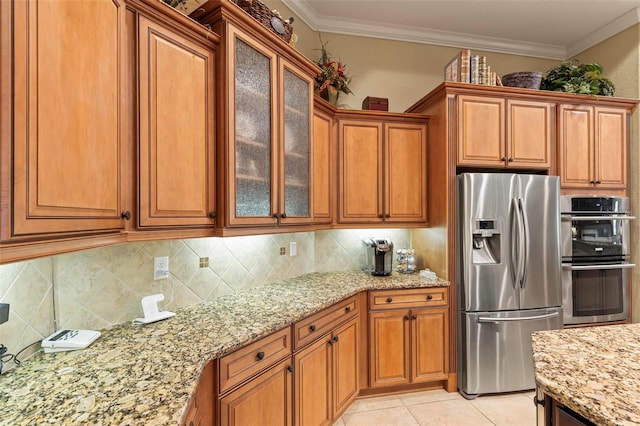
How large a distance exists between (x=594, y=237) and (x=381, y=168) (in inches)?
79.3

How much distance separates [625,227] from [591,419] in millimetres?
2934

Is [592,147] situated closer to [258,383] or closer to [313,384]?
[313,384]

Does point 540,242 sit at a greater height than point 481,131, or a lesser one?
lesser

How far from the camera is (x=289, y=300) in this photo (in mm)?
1979

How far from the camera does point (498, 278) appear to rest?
2547 mm

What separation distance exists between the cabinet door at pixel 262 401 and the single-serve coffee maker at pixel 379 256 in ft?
4.53

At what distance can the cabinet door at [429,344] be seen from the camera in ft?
8.43

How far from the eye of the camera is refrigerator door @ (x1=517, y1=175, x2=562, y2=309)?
2572 millimetres

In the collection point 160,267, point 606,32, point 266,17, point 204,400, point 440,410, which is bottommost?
point 440,410

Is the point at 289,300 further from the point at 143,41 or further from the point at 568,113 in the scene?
the point at 568,113

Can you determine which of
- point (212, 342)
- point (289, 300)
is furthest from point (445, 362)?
point (212, 342)

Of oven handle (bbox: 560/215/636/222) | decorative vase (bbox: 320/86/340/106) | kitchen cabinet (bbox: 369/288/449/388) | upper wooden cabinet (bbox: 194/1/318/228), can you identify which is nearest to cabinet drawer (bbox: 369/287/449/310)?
kitchen cabinet (bbox: 369/288/449/388)

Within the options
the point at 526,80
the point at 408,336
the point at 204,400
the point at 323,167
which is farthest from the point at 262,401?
the point at 526,80

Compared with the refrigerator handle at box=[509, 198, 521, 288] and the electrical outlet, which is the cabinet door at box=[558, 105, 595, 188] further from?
the electrical outlet
